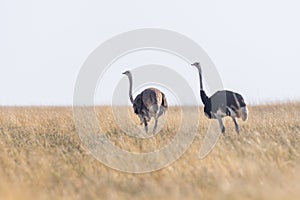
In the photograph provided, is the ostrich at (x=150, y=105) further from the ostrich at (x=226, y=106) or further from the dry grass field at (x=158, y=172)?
the dry grass field at (x=158, y=172)

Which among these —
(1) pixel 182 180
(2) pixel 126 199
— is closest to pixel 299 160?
(1) pixel 182 180

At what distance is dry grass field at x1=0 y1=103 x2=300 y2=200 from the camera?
7.14 m

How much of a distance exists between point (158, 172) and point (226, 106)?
5104 mm

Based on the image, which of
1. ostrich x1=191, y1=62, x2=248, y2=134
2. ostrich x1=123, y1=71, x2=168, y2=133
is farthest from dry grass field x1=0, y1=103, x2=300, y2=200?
ostrich x1=123, y1=71, x2=168, y2=133

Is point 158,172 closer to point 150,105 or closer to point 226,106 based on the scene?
point 226,106

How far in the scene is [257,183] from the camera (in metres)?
7.64

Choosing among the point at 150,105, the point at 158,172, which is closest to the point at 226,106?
the point at 150,105

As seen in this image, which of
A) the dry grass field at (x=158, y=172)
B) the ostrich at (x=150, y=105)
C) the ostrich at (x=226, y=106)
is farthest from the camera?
the ostrich at (x=150, y=105)

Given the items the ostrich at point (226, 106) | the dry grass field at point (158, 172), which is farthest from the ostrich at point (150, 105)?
the dry grass field at point (158, 172)

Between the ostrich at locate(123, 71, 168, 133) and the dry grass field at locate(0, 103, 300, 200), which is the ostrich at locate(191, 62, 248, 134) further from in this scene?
the ostrich at locate(123, 71, 168, 133)

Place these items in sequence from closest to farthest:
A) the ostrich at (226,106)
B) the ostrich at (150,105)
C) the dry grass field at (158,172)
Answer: the dry grass field at (158,172)
the ostrich at (226,106)
the ostrich at (150,105)

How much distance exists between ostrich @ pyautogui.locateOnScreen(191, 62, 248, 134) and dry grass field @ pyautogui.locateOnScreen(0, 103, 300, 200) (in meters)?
0.41

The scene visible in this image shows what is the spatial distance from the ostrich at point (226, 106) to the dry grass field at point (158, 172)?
411mm

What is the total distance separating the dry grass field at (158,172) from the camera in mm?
7137
